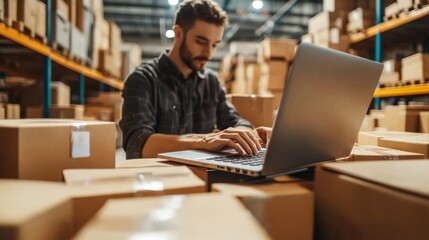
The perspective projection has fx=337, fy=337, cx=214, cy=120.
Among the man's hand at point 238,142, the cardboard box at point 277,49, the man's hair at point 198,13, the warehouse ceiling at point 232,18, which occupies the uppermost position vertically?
the warehouse ceiling at point 232,18

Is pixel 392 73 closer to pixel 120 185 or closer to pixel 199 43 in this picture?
pixel 199 43

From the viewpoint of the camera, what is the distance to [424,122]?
86.4 inches

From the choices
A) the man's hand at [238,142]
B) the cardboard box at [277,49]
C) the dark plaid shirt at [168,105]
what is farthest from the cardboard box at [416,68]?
the man's hand at [238,142]

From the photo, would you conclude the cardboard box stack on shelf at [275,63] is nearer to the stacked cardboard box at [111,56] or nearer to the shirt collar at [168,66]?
the stacked cardboard box at [111,56]

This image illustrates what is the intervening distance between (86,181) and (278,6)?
25.1 ft

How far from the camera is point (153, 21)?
29.9 ft

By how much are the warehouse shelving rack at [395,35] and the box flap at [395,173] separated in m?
2.34

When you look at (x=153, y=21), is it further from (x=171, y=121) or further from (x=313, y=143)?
(x=313, y=143)

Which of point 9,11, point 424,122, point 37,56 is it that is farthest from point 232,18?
point 9,11

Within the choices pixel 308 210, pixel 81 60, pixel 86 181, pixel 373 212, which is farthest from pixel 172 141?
pixel 81 60

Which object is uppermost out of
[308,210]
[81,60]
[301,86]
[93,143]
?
[81,60]

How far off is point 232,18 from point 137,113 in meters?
7.13

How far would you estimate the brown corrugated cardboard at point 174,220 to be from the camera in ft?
1.43

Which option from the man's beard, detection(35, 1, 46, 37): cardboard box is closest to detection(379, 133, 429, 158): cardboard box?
the man's beard
